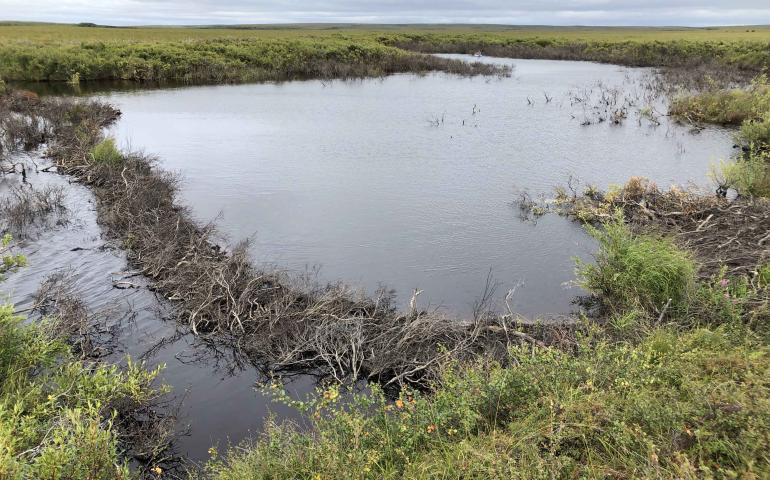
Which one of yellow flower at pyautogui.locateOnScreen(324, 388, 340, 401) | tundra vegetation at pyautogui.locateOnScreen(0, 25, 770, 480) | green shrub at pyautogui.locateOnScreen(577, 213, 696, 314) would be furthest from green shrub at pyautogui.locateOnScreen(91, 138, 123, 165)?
green shrub at pyautogui.locateOnScreen(577, 213, 696, 314)

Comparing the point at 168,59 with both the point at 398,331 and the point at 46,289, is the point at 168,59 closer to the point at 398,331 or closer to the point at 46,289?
the point at 46,289

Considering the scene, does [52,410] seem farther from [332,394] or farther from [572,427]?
[572,427]

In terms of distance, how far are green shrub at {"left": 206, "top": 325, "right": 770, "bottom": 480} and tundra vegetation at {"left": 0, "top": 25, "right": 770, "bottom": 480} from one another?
0.08 ft

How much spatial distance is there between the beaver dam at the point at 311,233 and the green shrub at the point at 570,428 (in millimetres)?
1855

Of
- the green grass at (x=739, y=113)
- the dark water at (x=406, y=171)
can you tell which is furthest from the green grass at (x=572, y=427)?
the green grass at (x=739, y=113)

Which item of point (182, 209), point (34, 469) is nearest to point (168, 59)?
point (182, 209)

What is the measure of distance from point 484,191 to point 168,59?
38071 millimetres

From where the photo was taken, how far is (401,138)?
76.8 feet

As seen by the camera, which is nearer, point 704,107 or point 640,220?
point 640,220

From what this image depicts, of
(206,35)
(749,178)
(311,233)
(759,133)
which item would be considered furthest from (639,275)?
(206,35)

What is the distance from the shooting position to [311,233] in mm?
13641

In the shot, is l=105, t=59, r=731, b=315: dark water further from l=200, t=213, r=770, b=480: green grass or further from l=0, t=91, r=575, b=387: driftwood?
l=200, t=213, r=770, b=480: green grass

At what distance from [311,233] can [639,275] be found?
7.96m

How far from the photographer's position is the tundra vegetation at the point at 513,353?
4.54 meters
